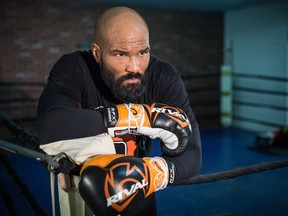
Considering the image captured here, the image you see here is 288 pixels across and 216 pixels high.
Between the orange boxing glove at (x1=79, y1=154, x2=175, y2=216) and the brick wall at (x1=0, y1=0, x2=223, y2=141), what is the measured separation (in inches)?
166

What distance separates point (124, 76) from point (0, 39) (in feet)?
13.7

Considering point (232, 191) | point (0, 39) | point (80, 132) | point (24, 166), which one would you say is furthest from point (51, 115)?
point (0, 39)

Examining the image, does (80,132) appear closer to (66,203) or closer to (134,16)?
(66,203)

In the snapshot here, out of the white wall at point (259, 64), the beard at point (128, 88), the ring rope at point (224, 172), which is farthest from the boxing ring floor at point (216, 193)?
the white wall at point (259, 64)

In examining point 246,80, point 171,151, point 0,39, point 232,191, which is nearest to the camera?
point 171,151

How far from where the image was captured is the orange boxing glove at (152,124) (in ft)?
3.36

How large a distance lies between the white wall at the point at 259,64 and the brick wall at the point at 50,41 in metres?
0.61

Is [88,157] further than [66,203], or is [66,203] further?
[66,203]

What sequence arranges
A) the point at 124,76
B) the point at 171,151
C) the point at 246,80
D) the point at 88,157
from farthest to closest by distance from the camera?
the point at 246,80, the point at 124,76, the point at 171,151, the point at 88,157

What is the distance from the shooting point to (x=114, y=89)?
1.22 meters

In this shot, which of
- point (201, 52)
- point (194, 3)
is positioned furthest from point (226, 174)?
point (201, 52)

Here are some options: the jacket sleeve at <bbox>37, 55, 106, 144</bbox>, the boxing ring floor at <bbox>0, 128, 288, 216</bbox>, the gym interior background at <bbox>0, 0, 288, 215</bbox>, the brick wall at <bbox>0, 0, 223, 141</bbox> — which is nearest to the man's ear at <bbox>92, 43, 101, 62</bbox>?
the jacket sleeve at <bbox>37, 55, 106, 144</bbox>

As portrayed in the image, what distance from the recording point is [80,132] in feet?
3.32

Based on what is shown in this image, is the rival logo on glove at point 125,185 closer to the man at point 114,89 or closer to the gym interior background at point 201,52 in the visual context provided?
Answer: the man at point 114,89
